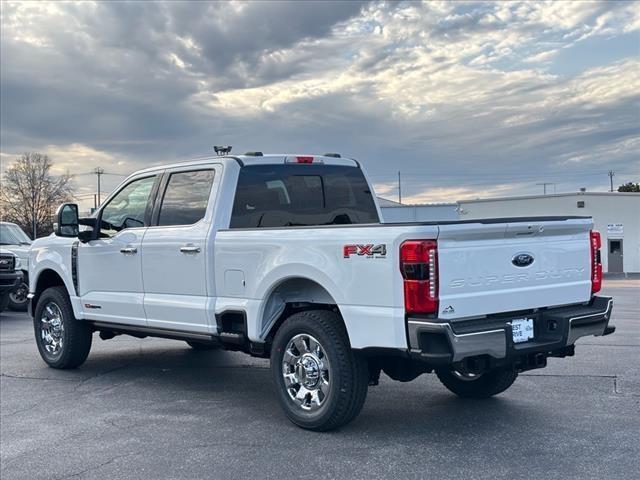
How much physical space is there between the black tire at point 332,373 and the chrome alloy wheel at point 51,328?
151 inches

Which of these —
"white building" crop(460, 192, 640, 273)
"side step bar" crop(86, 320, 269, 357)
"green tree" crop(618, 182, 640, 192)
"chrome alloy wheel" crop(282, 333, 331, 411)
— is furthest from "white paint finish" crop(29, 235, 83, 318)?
"green tree" crop(618, 182, 640, 192)

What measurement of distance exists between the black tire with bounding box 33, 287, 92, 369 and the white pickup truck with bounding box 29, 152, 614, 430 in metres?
0.19

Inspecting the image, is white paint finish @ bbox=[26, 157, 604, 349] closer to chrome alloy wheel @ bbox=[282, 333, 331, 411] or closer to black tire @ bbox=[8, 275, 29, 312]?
chrome alloy wheel @ bbox=[282, 333, 331, 411]

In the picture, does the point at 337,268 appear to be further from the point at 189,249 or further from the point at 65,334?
the point at 65,334

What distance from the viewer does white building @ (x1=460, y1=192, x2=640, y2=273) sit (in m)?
38.8

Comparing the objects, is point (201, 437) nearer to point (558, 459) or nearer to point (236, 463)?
point (236, 463)

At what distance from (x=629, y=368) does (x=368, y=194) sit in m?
3.35

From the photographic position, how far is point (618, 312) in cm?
1484

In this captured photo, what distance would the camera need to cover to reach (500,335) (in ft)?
16.0

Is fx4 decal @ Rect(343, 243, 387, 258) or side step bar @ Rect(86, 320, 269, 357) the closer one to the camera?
fx4 decal @ Rect(343, 243, 387, 258)

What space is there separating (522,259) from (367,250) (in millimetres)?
1158

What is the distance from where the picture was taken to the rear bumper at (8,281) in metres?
13.9

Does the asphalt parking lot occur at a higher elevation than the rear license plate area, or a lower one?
lower

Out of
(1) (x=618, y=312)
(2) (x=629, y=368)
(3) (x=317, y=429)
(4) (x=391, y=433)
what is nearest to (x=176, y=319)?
(3) (x=317, y=429)
